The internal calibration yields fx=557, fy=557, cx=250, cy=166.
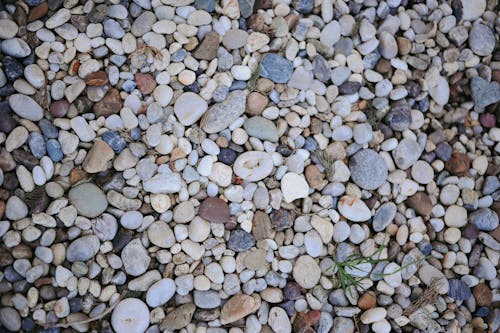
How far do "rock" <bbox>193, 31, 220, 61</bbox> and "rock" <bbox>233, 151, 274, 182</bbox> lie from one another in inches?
12.2

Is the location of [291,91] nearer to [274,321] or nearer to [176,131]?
[176,131]

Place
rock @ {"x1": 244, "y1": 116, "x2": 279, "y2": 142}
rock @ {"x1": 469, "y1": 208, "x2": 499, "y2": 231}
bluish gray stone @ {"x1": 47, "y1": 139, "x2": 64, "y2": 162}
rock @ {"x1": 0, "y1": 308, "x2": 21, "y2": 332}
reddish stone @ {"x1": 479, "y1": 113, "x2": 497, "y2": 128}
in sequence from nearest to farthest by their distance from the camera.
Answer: rock @ {"x1": 0, "y1": 308, "x2": 21, "y2": 332} → bluish gray stone @ {"x1": 47, "y1": 139, "x2": 64, "y2": 162} → rock @ {"x1": 244, "y1": 116, "x2": 279, "y2": 142} → rock @ {"x1": 469, "y1": 208, "x2": 499, "y2": 231} → reddish stone @ {"x1": 479, "y1": 113, "x2": 497, "y2": 128}

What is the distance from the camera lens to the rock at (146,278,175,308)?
1.52 metres

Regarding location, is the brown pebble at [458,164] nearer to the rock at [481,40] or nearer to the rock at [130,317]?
the rock at [481,40]

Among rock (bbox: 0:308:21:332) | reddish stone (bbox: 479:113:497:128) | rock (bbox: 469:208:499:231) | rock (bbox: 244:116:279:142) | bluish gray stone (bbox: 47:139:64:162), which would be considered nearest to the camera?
rock (bbox: 0:308:21:332)

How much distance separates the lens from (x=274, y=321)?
1560mm

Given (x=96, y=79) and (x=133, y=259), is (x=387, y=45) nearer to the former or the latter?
(x=96, y=79)

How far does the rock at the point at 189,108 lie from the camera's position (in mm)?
1600

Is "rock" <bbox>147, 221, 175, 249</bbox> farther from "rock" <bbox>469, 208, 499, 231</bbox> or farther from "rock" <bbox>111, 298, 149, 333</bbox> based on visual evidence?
"rock" <bbox>469, 208, 499, 231</bbox>

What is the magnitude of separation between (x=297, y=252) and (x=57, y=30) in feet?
3.08

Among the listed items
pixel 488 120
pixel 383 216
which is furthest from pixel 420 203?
pixel 488 120

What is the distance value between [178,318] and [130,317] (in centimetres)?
13

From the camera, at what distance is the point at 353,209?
166cm

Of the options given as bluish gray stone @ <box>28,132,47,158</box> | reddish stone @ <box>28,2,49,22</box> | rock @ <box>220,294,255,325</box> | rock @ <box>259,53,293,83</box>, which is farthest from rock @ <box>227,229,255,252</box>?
reddish stone @ <box>28,2,49,22</box>
